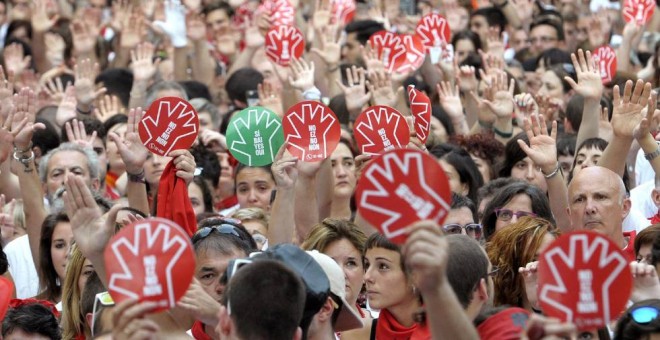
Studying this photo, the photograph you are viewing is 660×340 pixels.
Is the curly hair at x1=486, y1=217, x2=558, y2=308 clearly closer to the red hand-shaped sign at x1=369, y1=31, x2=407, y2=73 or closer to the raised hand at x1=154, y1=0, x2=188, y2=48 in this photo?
the red hand-shaped sign at x1=369, y1=31, x2=407, y2=73

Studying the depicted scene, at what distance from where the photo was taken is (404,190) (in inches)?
161

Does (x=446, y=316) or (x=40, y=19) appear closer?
(x=446, y=316)

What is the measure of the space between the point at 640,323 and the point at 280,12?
7.55m

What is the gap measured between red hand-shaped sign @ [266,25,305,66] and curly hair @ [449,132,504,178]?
5.38ft

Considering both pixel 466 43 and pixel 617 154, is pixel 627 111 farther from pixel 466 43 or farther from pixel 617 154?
pixel 466 43

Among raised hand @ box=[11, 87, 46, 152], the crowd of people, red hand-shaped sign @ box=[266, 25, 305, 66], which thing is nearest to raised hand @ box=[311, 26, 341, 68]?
the crowd of people

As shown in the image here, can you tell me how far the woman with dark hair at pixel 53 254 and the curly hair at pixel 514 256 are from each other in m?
2.28

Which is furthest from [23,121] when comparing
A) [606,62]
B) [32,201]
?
[606,62]

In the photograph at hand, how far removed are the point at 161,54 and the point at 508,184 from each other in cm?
675

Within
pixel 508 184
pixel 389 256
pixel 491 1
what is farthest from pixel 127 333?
pixel 491 1

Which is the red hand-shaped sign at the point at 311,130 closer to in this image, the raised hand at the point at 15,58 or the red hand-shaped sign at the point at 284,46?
the red hand-shaped sign at the point at 284,46

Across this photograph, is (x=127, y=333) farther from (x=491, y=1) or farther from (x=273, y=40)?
(x=491, y=1)

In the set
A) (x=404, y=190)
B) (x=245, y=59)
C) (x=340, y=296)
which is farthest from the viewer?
(x=245, y=59)

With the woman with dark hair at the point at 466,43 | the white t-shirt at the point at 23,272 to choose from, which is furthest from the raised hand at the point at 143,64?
the woman with dark hair at the point at 466,43
